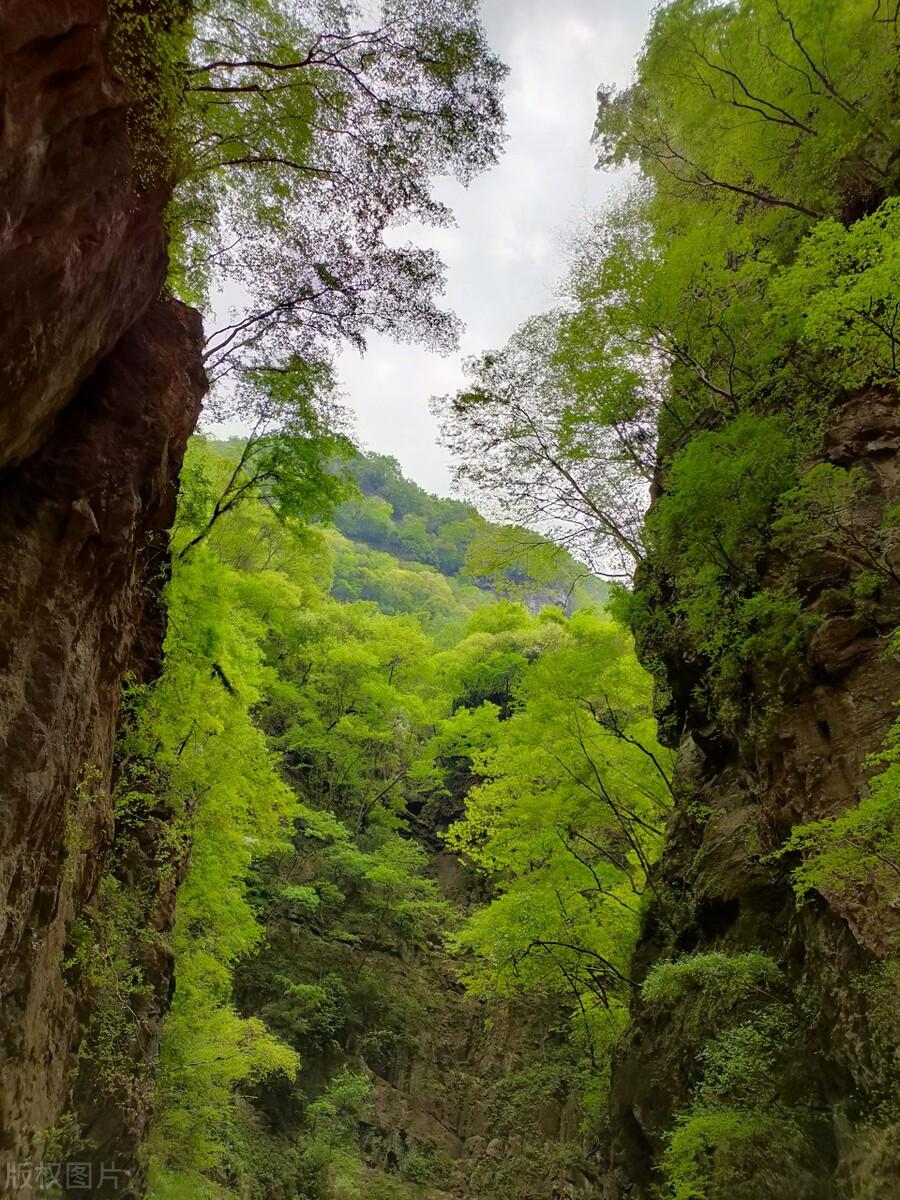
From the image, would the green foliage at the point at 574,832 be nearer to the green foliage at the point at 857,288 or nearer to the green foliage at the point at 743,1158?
the green foliage at the point at 743,1158

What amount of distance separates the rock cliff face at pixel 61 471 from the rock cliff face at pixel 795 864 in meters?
6.49

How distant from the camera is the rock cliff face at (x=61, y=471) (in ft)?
14.2

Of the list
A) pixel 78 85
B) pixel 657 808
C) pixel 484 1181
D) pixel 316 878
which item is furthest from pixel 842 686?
pixel 316 878

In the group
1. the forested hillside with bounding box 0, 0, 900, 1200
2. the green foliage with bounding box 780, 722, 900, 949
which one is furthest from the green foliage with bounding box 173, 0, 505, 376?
the green foliage with bounding box 780, 722, 900, 949

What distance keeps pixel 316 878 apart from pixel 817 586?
15.4 metres

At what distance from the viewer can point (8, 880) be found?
4922 mm

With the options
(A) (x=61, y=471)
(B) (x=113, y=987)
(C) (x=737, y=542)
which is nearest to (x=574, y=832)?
(C) (x=737, y=542)

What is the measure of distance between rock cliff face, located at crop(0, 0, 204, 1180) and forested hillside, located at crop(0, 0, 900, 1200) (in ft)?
0.13

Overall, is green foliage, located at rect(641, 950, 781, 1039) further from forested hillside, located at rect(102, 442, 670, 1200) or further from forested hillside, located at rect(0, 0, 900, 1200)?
forested hillside, located at rect(102, 442, 670, 1200)

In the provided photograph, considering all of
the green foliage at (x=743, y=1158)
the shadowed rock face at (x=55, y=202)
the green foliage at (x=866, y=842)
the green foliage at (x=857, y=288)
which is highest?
the green foliage at (x=857, y=288)

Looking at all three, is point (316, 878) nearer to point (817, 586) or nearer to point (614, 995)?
point (614, 995)

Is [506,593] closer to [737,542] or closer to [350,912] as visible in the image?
[737,542]

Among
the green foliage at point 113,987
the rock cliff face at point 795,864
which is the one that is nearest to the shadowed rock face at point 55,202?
the green foliage at point 113,987

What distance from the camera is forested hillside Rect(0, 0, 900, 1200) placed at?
5316 mm
